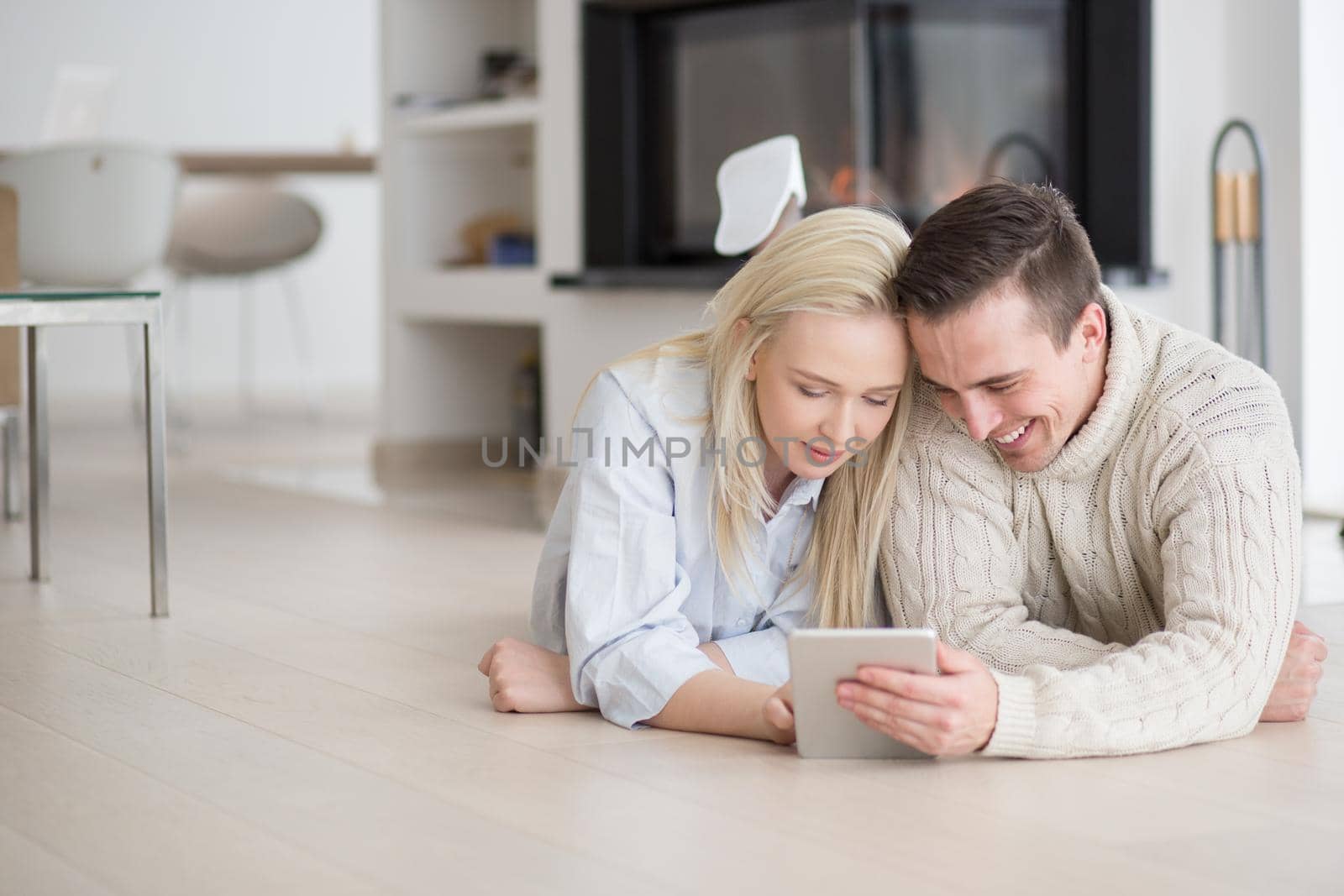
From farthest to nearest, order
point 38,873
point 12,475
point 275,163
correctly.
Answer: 1. point 275,163
2. point 12,475
3. point 38,873

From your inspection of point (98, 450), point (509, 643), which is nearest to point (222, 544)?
point (509, 643)

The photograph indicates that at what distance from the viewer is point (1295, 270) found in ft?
10.8

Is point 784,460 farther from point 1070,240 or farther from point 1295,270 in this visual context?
point 1295,270

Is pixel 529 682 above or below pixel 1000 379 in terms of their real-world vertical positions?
below

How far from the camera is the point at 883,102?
3424 millimetres

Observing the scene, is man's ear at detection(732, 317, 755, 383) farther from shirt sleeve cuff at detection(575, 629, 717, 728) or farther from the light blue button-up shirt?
shirt sleeve cuff at detection(575, 629, 717, 728)

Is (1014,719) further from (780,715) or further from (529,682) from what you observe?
(529,682)

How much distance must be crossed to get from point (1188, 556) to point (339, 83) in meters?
5.81

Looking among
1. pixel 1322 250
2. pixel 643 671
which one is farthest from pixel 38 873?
pixel 1322 250

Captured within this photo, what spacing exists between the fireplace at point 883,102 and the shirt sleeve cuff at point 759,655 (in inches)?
60.6

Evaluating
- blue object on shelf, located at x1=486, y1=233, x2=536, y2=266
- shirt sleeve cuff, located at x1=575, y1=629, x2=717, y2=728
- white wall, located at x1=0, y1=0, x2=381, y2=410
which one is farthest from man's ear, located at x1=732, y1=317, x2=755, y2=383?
white wall, located at x1=0, y1=0, x2=381, y2=410

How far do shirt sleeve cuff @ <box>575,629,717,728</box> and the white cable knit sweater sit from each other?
0.27 meters

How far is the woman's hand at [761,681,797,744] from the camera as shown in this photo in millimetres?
1624

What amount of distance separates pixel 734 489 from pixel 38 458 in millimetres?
1396
